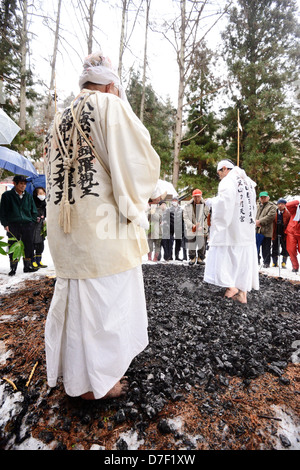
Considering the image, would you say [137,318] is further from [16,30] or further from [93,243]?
[16,30]

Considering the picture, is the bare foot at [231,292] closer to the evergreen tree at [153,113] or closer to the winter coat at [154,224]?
the winter coat at [154,224]

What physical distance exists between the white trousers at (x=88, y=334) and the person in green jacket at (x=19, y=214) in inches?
166

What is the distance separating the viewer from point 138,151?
149cm

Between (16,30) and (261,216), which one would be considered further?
(16,30)

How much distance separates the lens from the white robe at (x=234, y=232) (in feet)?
12.0

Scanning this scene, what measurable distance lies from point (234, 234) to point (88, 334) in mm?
2935

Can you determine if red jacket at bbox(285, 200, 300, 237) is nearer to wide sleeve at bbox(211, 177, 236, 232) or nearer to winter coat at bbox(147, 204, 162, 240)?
winter coat at bbox(147, 204, 162, 240)

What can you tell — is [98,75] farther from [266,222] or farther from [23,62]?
[23,62]

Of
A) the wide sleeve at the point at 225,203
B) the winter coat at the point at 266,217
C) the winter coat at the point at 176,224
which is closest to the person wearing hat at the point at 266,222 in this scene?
the winter coat at the point at 266,217

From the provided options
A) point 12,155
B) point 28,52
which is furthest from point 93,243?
point 28,52

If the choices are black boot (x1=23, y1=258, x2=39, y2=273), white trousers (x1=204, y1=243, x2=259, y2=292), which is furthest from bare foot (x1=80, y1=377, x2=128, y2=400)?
black boot (x1=23, y1=258, x2=39, y2=273)

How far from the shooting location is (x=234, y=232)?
3717mm

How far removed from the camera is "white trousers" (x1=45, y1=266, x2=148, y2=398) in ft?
4.73
